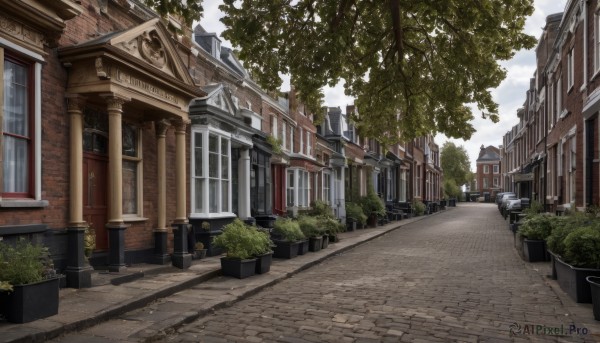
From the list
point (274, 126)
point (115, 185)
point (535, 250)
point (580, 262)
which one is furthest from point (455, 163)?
point (115, 185)

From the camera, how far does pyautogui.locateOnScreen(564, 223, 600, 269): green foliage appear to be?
771cm

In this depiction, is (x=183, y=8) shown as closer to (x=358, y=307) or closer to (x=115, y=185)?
(x=115, y=185)

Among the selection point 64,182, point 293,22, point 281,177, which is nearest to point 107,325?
point 64,182

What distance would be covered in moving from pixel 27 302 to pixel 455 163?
8226cm

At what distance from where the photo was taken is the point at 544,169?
23.8 meters

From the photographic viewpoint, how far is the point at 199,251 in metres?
12.3

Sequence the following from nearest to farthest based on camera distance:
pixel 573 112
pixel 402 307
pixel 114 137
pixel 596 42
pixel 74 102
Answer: pixel 402 307, pixel 74 102, pixel 114 137, pixel 596 42, pixel 573 112

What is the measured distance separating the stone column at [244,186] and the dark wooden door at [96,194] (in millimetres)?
6069

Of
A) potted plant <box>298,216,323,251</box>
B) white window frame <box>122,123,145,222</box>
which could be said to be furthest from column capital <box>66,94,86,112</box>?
potted plant <box>298,216,323,251</box>

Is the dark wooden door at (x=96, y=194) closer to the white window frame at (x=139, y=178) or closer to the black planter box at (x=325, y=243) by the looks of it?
the white window frame at (x=139, y=178)

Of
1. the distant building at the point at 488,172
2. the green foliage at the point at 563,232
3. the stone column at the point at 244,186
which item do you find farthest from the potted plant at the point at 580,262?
the distant building at the point at 488,172

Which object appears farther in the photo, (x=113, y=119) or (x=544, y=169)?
(x=544, y=169)

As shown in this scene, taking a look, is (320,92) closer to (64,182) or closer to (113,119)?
(113,119)

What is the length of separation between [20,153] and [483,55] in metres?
8.20
